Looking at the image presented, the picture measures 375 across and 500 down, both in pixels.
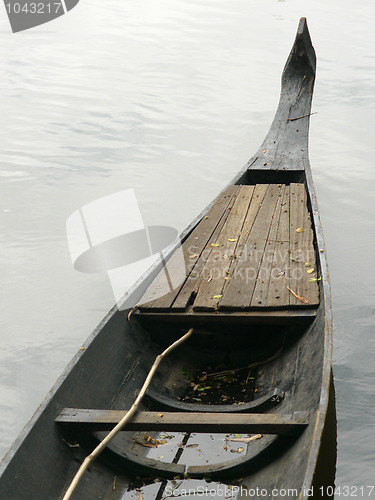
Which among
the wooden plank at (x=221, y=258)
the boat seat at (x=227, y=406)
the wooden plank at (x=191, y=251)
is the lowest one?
the boat seat at (x=227, y=406)

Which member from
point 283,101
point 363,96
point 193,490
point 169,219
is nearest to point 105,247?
point 169,219

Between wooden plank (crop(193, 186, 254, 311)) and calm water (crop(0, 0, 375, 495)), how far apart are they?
129 cm

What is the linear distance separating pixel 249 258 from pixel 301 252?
40 cm

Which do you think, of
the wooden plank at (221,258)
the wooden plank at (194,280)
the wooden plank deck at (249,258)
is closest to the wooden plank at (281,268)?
the wooden plank deck at (249,258)

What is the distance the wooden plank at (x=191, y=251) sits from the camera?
4.00 metres

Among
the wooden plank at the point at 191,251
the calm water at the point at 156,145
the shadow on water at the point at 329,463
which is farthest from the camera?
the calm water at the point at 156,145

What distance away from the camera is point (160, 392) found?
3691 millimetres

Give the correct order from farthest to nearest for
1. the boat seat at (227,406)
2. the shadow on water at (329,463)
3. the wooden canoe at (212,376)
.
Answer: the boat seat at (227,406), the shadow on water at (329,463), the wooden canoe at (212,376)

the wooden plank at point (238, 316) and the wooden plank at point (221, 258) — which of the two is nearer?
the wooden plank at point (238, 316)

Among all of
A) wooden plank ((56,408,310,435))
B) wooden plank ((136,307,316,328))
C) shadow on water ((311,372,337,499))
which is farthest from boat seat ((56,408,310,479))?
wooden plank ((136,307,316,328))

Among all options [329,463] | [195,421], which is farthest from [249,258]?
[195,421]

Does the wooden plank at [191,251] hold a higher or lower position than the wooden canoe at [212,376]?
higher

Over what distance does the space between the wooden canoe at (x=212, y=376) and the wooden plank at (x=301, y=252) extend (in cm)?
1

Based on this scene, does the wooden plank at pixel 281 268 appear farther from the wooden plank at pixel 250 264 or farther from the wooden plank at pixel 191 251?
the wooden plank at pixel 191 251
